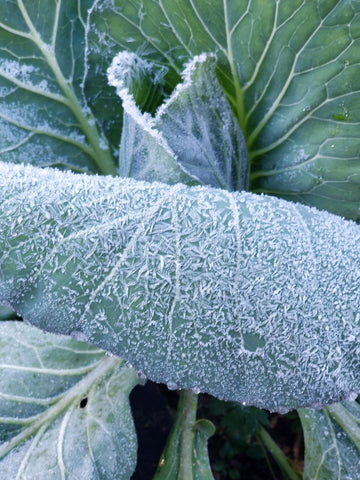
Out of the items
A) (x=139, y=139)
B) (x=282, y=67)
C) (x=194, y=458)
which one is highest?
(x=282, y=67)

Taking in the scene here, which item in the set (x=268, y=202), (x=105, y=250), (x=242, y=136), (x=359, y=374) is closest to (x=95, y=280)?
(x=105, y=250)

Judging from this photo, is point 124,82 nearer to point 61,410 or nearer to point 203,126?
point 203,126

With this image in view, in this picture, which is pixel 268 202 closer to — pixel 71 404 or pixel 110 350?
pixel 110 350

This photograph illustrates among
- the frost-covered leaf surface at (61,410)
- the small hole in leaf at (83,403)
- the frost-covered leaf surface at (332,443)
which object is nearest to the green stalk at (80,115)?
the frost-covered leaf surface at (61,410)

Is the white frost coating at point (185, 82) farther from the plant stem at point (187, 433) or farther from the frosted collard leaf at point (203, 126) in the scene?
the plant stem at point (187, 433)

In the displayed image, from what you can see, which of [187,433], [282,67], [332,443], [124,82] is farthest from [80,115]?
[332,443]
